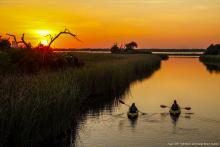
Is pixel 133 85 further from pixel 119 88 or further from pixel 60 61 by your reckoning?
pixel 60 61

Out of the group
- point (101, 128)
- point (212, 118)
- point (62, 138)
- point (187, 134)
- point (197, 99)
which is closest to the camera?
point (62, 138)

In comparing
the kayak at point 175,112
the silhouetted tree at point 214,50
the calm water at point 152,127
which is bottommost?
the calm water at point 152,127

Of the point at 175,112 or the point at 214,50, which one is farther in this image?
the point at 214,50

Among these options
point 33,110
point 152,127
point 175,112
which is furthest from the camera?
point 175,112

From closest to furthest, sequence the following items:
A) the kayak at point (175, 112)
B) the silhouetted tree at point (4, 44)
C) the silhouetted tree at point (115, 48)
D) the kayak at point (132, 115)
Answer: the kayak at point (132, 115), the kayak at point (175, 112), the silhouetted tree at point (4, 44), the silhouetted tree at point (115, 48)

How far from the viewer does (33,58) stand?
24.8m

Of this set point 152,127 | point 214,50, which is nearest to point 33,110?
point 152,127

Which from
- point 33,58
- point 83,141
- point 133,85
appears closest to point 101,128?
point 83,141

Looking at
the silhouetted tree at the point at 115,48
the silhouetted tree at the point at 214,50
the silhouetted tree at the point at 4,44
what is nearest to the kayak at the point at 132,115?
the silhouetted tree at the point at 4,44

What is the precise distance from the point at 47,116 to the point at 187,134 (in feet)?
19.2

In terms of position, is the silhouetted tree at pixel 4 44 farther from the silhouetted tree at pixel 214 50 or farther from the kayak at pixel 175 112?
the silhouetted tree at pixel 214 50

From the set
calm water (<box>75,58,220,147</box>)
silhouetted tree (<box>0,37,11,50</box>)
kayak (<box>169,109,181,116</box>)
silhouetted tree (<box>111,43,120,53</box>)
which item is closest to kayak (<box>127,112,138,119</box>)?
calm water (<box>75,58,220,147</box>)

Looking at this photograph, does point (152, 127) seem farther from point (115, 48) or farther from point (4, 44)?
point (115, 48)

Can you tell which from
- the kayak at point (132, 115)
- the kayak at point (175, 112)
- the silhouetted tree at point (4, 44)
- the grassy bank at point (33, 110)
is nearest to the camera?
the grassy bank at point (33, 110)
